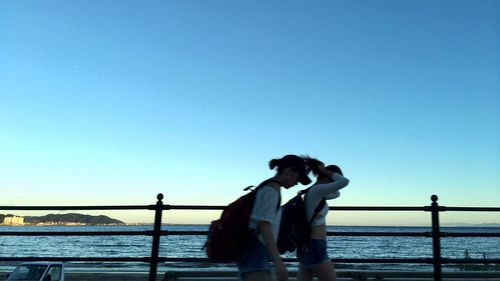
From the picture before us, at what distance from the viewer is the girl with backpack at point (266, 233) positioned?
8.82 ft

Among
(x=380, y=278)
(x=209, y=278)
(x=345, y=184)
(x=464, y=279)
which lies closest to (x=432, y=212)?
(x=345, y=184)

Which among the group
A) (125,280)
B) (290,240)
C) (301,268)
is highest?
(290,240)

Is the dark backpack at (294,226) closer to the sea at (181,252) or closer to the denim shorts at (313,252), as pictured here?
the denim shorts at (313,252)

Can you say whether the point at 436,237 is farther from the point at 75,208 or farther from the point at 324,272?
the point at 75,208

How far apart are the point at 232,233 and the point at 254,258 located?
0.20 meters

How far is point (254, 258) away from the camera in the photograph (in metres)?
2.78

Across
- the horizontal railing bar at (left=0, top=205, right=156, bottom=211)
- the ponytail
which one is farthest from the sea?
the ponytail

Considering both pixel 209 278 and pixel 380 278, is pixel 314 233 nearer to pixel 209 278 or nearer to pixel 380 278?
pixel 209 278

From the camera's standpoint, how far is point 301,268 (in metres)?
3.74

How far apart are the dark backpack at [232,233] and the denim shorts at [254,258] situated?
4cm

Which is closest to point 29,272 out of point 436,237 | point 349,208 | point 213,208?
point 213,208

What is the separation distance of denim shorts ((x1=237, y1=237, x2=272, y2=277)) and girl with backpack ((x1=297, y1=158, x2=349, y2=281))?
0.82m

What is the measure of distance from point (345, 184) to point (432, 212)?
243cm

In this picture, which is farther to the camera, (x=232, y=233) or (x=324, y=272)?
(x=324, y=272)
